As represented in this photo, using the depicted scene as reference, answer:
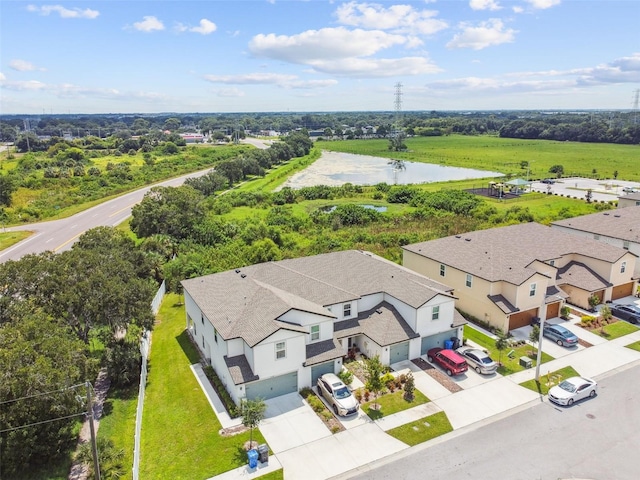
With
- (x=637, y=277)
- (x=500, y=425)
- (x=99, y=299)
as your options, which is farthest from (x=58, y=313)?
(x=637, y=277)

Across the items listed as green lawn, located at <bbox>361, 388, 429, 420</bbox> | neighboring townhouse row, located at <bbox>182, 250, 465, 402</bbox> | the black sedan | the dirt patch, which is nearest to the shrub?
neighboring townhouse row, located at <bbox>182, 250, 465, 402</bbox>

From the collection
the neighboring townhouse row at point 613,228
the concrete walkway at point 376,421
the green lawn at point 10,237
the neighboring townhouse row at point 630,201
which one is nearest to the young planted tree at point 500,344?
the concrete walkway at point 376,421

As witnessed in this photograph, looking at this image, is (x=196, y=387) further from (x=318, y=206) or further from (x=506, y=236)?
(x=318, y=206)

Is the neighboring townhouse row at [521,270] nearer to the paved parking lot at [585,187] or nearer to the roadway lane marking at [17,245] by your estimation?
the roadway lane marking at [17,245]

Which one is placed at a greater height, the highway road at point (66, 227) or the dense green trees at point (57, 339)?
the dense green trees at point (57, 339)

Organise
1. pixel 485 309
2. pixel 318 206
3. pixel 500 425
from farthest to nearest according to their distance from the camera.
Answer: pixel 318 206
pixel 485 309
pixel 500 425

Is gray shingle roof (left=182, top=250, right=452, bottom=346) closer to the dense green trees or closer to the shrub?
the shrub

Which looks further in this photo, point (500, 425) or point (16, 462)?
point (500, 425)
